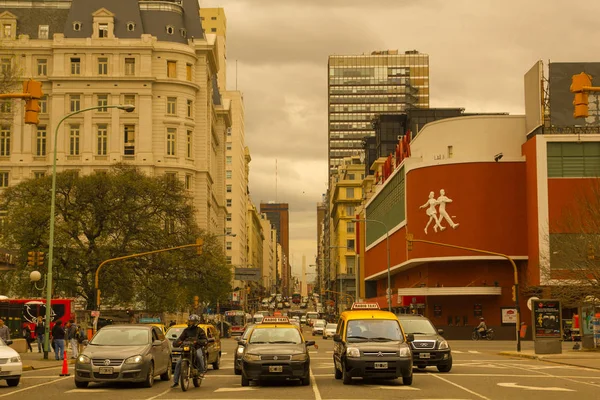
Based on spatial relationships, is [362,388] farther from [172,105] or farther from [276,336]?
[172,105]

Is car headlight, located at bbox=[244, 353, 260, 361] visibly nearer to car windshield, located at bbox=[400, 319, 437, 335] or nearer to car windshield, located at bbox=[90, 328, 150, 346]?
car windshield, located at bbox=[90, 328, 150, 346]

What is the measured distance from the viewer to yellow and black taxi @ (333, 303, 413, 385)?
71.5 feet

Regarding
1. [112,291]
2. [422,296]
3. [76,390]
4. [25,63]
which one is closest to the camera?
[76,390]

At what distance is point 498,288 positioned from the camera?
70.6 metres

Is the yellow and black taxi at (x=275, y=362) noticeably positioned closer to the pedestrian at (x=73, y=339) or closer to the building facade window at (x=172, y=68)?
the pedestrian at (x=73, y=339)

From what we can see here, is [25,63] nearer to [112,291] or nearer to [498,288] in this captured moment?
[112,291]

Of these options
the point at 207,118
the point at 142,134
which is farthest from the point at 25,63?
the point at 207,118

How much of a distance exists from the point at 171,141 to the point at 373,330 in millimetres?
75146

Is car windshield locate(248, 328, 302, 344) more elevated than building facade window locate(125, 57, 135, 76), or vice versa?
building facade window locate(125, 57, 135, 76)

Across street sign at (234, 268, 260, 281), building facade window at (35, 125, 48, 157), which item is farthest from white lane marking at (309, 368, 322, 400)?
street sign at (234, 268, 260, 281)

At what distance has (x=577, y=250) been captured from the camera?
48.3 meters

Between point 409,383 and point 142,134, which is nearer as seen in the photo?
point 409,383

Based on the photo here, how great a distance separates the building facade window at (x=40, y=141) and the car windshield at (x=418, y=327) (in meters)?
71.4

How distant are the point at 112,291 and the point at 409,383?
126ft
